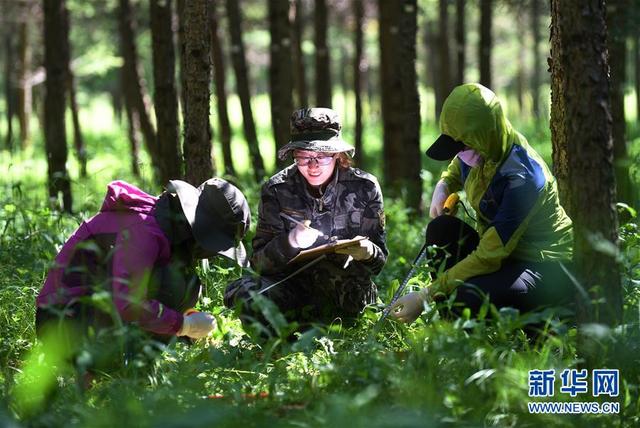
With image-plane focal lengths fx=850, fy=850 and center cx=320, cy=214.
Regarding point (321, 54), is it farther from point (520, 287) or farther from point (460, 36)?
point (520, 287)

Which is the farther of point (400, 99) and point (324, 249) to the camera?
point (400, 99)

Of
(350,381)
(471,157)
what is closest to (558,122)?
(471,157)

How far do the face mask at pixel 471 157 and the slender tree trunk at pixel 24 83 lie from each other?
19.0 metres

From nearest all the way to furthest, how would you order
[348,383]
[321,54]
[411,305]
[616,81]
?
[348,383], [411,305], [616,81], [321,54]

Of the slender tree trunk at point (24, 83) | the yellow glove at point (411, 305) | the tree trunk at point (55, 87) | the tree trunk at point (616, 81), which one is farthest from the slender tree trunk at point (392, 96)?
the slender tree trunk at point (24, 83)

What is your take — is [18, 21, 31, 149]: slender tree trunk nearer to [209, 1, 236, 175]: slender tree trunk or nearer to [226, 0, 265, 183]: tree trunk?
[209, 1, 236, 175]: slender tree trunk

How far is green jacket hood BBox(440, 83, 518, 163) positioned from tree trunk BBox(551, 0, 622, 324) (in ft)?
2.16

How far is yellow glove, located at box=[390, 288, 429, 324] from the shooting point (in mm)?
4422

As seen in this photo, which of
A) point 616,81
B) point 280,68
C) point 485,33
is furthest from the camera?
point 485,33

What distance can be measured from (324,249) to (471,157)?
0.97m

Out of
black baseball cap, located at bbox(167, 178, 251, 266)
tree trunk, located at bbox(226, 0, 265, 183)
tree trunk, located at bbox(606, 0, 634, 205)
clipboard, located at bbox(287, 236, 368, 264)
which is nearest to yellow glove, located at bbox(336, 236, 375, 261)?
clipboard, located at bbox(287, 236, 368, 264)

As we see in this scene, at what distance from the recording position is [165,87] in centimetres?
864

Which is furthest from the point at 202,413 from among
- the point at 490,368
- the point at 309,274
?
the point at 309,274

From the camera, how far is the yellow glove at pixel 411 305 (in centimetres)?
442
